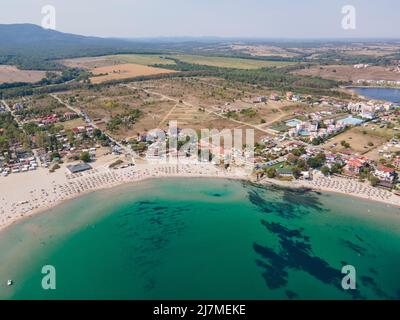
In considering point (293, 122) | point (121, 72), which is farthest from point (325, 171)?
point (121, 72)

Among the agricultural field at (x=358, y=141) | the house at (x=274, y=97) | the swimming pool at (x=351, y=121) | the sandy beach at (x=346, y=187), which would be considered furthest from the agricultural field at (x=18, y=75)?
the sandy beach at (x=346, y=187)

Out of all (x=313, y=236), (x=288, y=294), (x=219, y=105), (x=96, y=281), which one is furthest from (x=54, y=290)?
(x=219, y=105)

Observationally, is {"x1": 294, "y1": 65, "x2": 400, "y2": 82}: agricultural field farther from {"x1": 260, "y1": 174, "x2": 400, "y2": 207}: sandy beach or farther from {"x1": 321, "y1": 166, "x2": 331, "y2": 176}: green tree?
{"x1": 260, "y1": 174, "x2": 400, "y2": 207}: sandy beach

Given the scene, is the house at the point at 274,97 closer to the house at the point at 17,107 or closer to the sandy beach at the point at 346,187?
the sandy beach at the point at 346,187

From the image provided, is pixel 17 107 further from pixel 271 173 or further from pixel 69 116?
pixel 271 173

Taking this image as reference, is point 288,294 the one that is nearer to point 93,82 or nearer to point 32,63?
point 93,82

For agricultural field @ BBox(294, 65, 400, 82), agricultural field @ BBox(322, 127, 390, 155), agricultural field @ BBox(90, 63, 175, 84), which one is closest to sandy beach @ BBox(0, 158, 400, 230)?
agricultural field @ BBox(322, 127, 390, 155)
